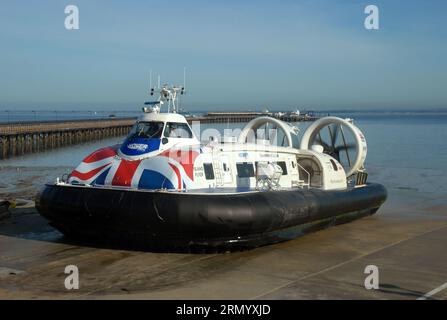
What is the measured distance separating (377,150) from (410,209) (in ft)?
62.3

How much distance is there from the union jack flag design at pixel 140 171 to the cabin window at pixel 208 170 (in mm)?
240

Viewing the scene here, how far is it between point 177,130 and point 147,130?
1.56 feet

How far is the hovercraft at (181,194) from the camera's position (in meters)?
7.48

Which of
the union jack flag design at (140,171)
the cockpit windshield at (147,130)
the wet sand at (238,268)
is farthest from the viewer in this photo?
the cockpit windshield at (147,130)

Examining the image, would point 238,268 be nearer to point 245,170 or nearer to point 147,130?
point 245,170

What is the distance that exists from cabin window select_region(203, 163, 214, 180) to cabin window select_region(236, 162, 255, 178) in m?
0.61

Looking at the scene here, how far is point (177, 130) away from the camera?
894cm

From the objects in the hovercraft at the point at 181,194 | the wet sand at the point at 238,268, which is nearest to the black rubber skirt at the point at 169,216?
the hovercraft at the point at 181,194

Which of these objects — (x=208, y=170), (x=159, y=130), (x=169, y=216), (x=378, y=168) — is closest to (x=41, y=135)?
(x=378, y=168)

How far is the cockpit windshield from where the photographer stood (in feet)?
28.6

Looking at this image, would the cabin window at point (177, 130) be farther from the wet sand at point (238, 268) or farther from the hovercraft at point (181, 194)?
the wet sand at point (238, 268)

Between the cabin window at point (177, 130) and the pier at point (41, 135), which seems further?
the pier at point (41, 135)

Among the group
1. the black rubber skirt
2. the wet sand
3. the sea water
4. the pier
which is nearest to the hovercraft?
the black rubber skirt

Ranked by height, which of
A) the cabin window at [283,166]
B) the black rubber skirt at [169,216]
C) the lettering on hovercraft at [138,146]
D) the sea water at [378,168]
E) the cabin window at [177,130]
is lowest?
the sea water at [378,168]
